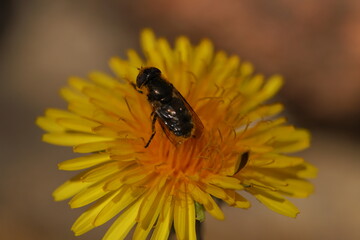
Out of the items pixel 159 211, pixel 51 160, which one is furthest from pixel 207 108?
pixel 51 160

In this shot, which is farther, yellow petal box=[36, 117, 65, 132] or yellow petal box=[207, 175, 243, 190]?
yellow petal box=[36, 117, 65, 132]

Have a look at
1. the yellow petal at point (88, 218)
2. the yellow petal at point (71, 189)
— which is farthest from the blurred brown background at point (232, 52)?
the yellow petal at point (88, 218)

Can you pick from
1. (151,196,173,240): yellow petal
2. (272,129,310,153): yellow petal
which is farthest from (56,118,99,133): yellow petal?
(272,129,310,153): yellow petal

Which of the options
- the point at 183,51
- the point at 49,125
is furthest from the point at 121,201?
the point at 183,51

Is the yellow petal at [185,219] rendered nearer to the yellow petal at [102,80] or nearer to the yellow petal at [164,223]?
the yellow petal at [164,223]

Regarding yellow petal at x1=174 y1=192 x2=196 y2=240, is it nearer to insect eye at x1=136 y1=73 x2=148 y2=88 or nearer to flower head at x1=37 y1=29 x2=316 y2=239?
flower head at x1=37 y1=29 x2=316 y2=239

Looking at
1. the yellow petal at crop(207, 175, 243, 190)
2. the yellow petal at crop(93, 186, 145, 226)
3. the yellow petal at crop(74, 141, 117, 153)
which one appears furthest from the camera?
the yellow petal at crop(74, 141, 117, 153)
